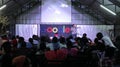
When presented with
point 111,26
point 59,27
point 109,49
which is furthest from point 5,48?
point 111,26

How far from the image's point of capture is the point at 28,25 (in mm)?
33375

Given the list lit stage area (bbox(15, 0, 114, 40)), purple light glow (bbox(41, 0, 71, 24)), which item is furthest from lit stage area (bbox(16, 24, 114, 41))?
purple light glow (bbox(41, 0, 71, 24))

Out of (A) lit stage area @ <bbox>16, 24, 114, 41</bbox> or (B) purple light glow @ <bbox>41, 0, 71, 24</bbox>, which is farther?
(A) lit stage area @ <bbox>16, 24, 114, 41</bbox>

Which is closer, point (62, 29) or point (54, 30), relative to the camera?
point (54, 30)

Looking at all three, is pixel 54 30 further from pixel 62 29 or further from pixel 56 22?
pixel 56 22

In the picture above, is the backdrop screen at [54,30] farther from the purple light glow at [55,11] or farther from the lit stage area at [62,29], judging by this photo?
the purple light glow at [55,11]

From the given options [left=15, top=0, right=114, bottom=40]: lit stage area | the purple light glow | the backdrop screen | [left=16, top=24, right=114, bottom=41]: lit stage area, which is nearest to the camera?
the purple light glow

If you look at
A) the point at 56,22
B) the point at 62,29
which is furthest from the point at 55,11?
the point at 62,29

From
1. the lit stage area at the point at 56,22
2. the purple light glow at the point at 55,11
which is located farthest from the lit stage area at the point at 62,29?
the purple light glow at the point at 55,11

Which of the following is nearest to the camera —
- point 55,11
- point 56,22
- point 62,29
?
point 55,11

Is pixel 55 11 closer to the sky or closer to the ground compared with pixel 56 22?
closer to the sky

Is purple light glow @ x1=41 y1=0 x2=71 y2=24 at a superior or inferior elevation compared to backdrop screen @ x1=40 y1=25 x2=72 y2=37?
superior

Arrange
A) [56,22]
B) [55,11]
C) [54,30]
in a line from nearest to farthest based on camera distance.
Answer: [55,11] < [56,22] < [54,30]

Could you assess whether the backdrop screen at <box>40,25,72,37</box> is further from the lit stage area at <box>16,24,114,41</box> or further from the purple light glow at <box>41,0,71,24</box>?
the purple light glow at <box>41,0,71,24</box>
